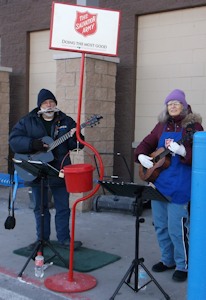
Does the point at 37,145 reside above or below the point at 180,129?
below

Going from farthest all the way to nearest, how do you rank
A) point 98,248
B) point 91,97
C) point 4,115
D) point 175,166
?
1. point 4,115
2. point 91,97
3. point 98,248
4. point 175,166

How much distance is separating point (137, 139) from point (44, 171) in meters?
3.57

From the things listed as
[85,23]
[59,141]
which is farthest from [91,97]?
[85,23]

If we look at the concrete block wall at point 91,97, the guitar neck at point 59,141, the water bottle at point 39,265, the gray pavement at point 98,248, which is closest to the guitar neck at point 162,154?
the guitar neck at point 59,141

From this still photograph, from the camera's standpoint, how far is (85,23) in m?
4.38

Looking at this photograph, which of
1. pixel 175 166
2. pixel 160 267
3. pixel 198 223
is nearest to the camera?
pixel 198 223

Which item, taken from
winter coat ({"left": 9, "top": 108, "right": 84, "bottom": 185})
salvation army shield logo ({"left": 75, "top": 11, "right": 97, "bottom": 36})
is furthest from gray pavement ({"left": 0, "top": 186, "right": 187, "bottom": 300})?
salvation army shield logo ({"left": 75, "top": 11, "right": 97, "bottom": 36})

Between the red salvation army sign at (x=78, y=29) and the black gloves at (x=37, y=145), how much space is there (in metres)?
1.06

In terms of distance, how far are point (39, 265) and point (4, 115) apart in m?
5.38

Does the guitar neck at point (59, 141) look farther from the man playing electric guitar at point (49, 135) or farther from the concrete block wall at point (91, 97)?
the concrete block wall at point (91, 97)

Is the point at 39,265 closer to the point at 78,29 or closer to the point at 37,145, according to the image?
the point at 37,145

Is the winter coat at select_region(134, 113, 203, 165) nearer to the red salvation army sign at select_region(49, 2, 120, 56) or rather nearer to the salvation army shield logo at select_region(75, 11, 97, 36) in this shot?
the red salvation army sign at select_region(49, 2, 120, 56)

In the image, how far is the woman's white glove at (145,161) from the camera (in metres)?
4.33

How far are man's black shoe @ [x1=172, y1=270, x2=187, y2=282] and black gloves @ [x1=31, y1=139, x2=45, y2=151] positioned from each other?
1903mm
